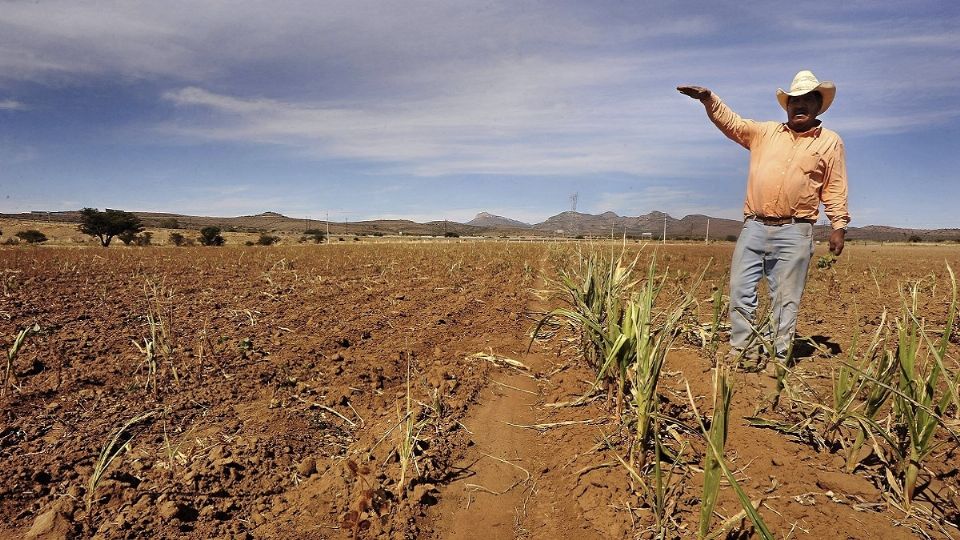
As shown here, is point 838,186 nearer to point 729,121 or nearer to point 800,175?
point 800,175

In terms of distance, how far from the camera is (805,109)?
3324mm

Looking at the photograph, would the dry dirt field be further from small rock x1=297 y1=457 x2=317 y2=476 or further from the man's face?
the man's face

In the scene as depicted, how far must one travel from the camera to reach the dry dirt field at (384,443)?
65.0 inches

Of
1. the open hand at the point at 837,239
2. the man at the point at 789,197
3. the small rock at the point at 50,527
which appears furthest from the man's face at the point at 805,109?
the small rock at the point at 50,527

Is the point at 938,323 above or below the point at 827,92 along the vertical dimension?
below

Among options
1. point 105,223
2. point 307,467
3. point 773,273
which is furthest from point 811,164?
point 105,223

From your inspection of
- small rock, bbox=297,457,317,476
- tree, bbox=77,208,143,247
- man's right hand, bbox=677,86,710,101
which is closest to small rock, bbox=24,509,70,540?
small rock, bbox=297,457,317,476

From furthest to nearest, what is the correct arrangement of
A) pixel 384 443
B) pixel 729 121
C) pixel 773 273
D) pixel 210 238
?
pixel 210 238, pixel 729 121, pixel 773 273, pixel 384 443

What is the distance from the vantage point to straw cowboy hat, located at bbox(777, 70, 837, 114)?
3.18m

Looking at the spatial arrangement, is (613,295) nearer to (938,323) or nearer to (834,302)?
(938,323)

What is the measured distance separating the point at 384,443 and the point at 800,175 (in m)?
3.35

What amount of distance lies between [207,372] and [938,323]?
677 cm

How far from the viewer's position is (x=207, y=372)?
9.87 feet

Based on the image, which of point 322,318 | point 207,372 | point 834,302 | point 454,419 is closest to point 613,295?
point 454,419
